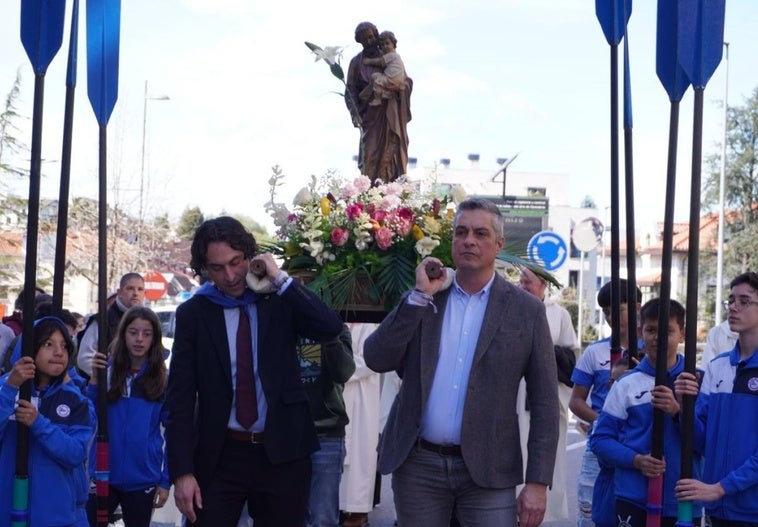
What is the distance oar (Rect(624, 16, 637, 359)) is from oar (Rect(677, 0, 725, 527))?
0.68 m

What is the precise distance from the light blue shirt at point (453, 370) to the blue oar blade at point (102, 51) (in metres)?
2.86

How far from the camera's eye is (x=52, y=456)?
20.6ft

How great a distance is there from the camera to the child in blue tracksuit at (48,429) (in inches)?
237

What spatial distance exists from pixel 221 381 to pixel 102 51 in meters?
2.66

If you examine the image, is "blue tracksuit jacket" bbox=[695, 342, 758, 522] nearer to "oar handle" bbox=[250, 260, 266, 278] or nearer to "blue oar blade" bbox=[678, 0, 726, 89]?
"blue oar blade" bbox=[678, 0, 726, 89]

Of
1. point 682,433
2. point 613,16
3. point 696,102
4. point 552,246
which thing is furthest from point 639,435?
point 552,246

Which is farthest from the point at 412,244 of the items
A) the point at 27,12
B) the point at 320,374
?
the point at 27,12

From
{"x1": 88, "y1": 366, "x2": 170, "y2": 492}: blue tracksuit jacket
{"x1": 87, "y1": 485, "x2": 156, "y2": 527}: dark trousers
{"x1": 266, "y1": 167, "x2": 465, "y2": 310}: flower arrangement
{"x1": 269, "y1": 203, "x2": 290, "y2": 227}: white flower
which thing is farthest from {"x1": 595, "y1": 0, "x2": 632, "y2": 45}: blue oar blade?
{"x1": 87, "y1": 485, "x2": 156, "y2": 527}: dark trousers

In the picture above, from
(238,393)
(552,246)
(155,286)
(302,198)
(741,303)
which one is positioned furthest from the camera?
(155,286)

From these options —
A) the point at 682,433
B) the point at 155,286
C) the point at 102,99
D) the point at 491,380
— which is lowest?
the point at 682,433

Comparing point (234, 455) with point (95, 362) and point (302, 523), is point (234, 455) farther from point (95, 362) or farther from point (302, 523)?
point (95, 362)

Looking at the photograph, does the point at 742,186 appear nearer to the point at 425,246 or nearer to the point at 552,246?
the point at 552,246

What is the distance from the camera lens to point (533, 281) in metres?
8.45

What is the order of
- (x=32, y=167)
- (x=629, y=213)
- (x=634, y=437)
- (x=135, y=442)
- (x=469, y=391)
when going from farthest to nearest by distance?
1. (x=135, y=442)
2. (x=629, y=213)
3. (x=634, y=437)
4. (x=32, y=167)
5. (x=469, y=391)
